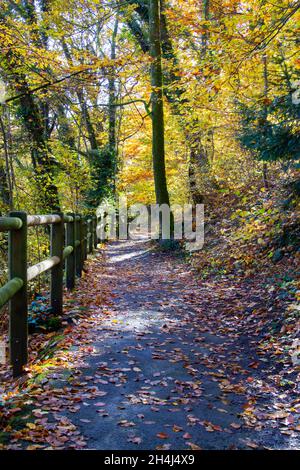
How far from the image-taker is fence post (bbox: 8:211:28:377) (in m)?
3.77

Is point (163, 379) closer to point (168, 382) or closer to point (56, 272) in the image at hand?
point (168, 382)

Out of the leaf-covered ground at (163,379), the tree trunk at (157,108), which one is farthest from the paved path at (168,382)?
the tree trunk at (157,108)

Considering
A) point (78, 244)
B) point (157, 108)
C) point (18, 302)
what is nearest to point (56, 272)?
point (18, 302)

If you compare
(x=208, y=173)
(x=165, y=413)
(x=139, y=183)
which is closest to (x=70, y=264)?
(x=165, y=413)

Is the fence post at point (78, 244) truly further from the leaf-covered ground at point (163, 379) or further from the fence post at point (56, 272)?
the fence post at point (56, 272)

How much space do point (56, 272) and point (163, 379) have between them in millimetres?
2430

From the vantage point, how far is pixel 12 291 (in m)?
3.49

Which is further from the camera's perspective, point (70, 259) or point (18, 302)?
point (70, 259)

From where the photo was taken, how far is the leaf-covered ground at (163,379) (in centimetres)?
285

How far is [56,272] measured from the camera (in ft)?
18.6

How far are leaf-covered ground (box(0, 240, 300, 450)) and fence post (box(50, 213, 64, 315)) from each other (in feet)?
0.80

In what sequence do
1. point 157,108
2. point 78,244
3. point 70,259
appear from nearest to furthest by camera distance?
point 70,259
point 78,244
point 157,108

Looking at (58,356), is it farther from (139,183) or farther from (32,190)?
(139,183)

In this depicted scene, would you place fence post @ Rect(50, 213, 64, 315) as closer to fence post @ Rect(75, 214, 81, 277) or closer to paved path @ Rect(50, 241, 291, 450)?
paved path @ Rect(50, 241, 291, 450)
